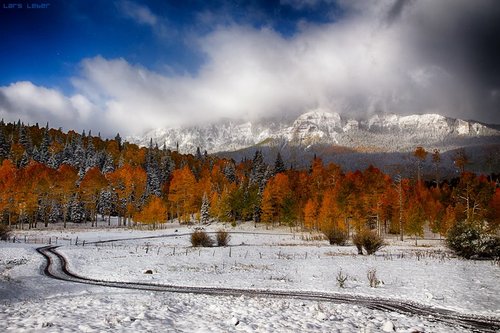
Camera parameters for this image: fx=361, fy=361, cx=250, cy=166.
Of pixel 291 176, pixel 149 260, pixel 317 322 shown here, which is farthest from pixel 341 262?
pixel 291 176

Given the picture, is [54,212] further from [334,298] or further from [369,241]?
[334,298]

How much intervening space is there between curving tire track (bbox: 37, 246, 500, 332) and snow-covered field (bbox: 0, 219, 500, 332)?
98cm

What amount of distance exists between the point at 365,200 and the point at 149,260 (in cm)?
4957

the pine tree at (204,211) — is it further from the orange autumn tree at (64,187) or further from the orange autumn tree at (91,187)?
the orange autumn tree at (64,187)

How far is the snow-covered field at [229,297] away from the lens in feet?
43.7

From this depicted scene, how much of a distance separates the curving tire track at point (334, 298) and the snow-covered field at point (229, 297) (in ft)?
3.20

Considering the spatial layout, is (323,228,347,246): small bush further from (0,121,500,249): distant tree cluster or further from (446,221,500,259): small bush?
(446,221,500,259): small bush

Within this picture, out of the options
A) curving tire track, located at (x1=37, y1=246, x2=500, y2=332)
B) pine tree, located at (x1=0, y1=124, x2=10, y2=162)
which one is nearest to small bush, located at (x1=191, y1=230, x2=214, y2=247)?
curving tire track, located at (x1=37, y1=246, x2=500, y2=332)

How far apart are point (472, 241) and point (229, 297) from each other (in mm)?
28340

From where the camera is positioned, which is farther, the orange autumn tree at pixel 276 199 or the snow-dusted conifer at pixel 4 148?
the snow-dusted conifer at pixel 4 148

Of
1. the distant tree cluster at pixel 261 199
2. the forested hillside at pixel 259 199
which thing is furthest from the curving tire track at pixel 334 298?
the forested hillside at pixel 259 199

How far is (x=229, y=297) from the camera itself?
64.8 feet

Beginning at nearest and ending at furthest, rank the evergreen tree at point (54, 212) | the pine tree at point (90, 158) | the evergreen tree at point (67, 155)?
1. the evergreen tree at point (54, 212)
2. the pine tree at point (90, 158)
3. the evergreen tree at point (67, 155)

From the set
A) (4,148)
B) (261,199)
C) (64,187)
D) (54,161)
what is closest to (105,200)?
(64,187)
